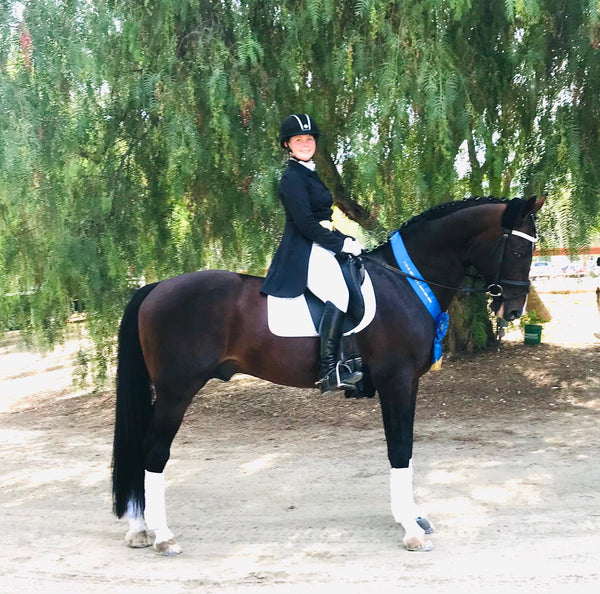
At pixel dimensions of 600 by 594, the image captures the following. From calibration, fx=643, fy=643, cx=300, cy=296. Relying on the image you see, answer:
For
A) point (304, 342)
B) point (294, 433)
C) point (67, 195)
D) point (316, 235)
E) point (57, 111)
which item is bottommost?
point (294, 433)

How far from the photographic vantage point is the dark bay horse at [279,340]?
428cm

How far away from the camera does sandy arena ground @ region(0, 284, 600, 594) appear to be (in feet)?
12.3

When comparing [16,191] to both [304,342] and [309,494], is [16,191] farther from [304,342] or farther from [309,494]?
[309,494]

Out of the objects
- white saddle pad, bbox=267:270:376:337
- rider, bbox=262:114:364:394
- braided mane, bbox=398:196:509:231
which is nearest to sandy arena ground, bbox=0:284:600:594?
rider, bbox=262:114:364:394

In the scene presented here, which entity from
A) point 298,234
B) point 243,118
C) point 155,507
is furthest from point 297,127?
point 155,507

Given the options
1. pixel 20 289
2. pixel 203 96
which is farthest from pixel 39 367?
pixel 203 96

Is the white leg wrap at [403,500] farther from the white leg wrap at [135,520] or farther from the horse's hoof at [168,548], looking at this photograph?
the white leg wrap at [135,520]

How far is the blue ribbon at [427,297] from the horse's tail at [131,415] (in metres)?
1.78

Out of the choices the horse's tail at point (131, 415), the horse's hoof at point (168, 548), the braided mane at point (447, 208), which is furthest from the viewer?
the braided mane at point (447, 208)

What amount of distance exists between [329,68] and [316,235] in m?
2.82

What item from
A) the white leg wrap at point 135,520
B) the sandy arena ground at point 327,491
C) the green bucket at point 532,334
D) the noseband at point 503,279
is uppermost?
the noseband at point 503,279

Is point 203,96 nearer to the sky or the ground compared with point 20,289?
nearer to the sky

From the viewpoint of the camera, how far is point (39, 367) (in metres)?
12.3

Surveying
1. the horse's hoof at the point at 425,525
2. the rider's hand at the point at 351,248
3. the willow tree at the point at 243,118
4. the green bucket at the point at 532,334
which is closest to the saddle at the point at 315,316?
the rider's hand at the point at 351,248
